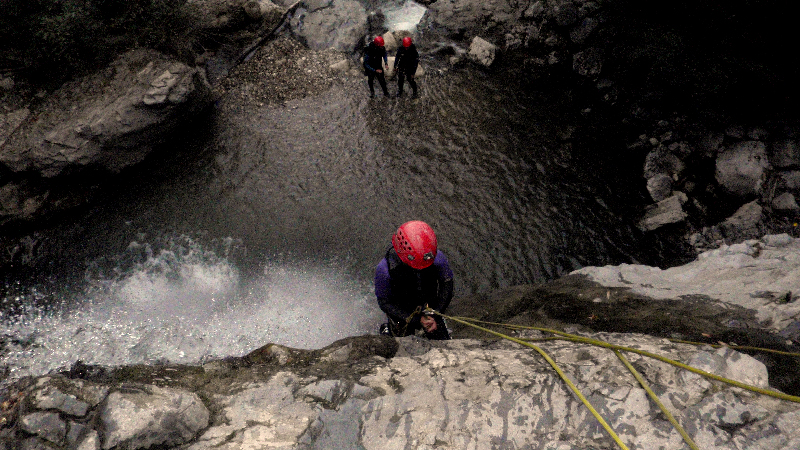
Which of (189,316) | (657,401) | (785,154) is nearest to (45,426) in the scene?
(189,316)

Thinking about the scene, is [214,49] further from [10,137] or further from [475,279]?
[475,279]

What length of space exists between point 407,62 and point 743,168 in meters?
6.39

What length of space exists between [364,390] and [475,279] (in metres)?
3.68

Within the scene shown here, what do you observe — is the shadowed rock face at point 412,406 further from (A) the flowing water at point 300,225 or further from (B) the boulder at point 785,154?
(B) the boulder at point 785,154

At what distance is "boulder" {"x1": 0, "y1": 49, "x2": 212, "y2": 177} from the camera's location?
7.10 m

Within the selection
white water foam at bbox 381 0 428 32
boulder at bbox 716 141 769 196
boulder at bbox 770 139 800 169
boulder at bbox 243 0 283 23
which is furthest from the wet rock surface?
white water foam at bbox 381 0 428 32

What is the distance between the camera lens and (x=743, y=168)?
6.95 meters

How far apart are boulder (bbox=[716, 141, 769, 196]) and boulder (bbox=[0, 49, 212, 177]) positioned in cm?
973

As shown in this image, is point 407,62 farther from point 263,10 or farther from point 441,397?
point 441,397

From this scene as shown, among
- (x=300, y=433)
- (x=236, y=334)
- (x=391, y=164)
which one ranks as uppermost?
(x=391, y=164)

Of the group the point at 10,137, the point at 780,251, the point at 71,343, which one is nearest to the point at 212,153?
the point at 10,137

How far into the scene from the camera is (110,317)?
6.04 metres

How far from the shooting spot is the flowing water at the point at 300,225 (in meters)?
5.96

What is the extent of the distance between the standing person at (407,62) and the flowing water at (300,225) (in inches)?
21.0
